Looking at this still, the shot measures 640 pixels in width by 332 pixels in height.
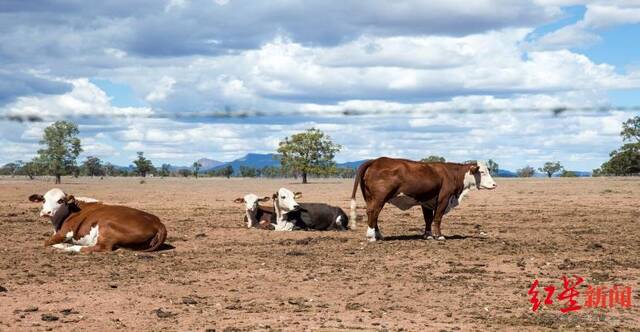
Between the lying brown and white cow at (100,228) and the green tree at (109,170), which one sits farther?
the green tree at (109,170)

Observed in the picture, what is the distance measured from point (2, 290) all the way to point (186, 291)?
2137mm

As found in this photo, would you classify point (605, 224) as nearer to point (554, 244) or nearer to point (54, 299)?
point (554, 244)

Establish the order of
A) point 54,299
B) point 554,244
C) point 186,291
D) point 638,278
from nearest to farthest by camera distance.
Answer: point 54,299
point 186,291
point 638,278
point 554,244

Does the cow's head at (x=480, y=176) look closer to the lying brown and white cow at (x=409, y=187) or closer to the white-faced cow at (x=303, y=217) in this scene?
the lying brown and white cow at (x=409, y=187)

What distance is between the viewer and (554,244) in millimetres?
15297

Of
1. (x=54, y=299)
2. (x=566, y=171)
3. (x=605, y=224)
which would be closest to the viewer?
(x=54, y=299)

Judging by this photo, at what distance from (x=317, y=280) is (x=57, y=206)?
582 cm

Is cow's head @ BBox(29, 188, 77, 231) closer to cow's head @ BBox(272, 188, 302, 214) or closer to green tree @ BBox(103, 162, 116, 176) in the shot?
cow's head @ BBox(272, 188, 302, 214)

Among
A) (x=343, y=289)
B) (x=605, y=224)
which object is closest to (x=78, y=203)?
(x=343, y=289)

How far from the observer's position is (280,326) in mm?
8305

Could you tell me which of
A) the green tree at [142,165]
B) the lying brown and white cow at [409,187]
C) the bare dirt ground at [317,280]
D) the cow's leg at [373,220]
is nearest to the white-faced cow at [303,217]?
the bare dirt ground at [317,280]

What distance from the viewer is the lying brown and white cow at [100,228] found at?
45.0ft

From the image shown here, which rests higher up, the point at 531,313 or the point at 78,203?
the point at 78,203

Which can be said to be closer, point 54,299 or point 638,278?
point 54,299
